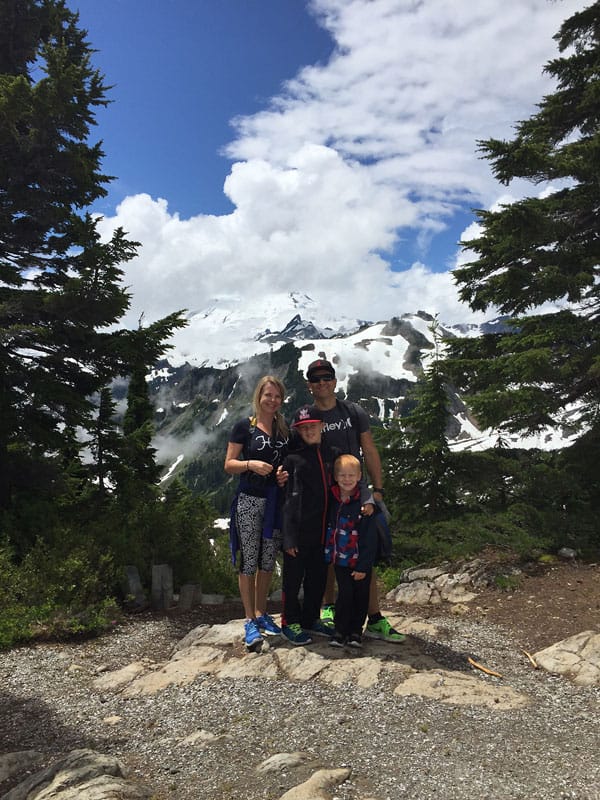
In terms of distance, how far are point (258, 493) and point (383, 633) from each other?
7.65ft

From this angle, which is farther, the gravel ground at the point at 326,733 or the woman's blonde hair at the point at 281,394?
the woman's blonde hair at the point at 281,394

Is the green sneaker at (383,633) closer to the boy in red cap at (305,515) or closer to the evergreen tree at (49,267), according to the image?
the boy in red cap at (305,515)

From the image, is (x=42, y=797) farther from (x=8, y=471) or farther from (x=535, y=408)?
(x=535, y=408)

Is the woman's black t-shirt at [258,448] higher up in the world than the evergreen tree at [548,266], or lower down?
lower down

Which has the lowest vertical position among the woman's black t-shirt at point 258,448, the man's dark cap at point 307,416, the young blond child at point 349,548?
the young blond child at point 349,548

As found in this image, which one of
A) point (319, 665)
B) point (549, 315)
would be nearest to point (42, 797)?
point (319, 665)

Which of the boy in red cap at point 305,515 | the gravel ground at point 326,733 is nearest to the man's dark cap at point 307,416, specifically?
the boy in red cap at point 305,515

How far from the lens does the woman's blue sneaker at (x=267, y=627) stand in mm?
6219

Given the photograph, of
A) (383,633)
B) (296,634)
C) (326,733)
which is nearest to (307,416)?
(296,634)

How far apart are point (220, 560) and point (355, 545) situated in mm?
7296

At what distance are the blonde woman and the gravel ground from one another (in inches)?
48.2

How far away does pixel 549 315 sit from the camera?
11.3m

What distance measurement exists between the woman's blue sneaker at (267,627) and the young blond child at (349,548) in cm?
80

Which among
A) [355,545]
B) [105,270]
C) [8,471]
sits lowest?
[355,545]
